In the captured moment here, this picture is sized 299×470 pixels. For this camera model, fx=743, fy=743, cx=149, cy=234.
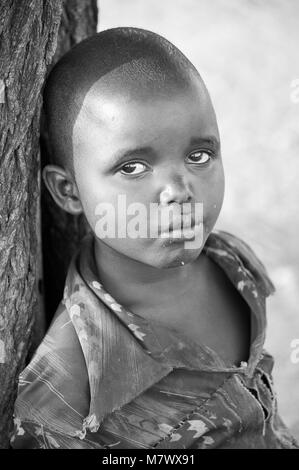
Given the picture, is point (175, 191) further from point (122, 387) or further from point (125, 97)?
point (122, 387)

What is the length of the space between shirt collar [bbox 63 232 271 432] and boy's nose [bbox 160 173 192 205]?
1.06 ft

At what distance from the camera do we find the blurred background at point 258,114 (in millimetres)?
3123

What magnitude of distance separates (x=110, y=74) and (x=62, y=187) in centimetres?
→ 36

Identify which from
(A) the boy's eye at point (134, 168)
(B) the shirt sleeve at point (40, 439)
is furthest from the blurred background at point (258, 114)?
(A) the boy's eye at point (134, 168)

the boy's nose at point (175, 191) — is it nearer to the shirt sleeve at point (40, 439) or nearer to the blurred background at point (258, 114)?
the shirt sleeve at point (40, 439)

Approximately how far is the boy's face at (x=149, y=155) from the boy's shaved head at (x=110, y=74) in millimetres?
25

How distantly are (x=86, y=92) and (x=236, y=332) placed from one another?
815mm

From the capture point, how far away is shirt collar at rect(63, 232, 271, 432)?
71.2 inches

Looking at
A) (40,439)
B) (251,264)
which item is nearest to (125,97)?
(251,264)

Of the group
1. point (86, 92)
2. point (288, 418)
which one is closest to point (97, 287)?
point (86, 92)

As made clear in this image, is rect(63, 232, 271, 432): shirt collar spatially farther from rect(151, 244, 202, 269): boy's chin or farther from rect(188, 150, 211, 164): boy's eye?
rect(188, 150, 211, 164): boy's eye

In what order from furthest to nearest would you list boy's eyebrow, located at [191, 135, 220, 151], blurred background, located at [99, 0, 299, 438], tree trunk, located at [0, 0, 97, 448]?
blurred background, located at [99, 0, 299, 438], boy's eyebrow, located at [191, 135, 220, 151], tree trunk, located at [0, 0, 97, 448]

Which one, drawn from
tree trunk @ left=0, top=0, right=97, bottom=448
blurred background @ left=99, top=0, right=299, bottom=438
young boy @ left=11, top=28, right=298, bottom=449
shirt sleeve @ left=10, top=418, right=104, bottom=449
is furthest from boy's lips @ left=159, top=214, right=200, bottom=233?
blurred background @ left=99, top=0, right=299, bottom=438

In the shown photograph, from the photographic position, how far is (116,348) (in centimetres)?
185
